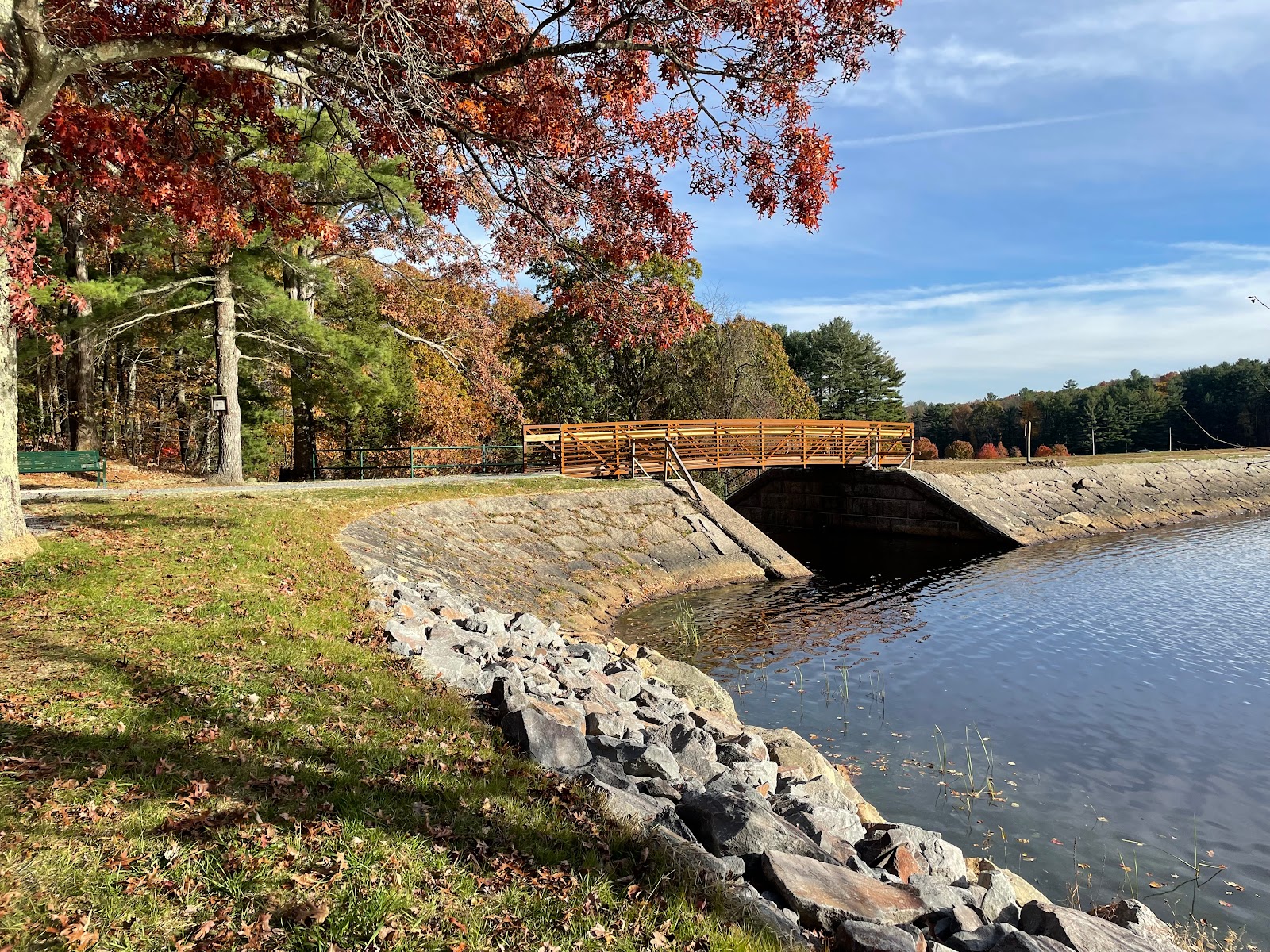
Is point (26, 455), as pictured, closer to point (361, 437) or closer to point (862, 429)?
point (361, 437)

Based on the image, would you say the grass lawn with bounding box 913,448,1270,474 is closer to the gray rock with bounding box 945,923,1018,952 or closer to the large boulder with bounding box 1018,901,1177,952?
the large boulder with bounding box 1018,901,1177,952

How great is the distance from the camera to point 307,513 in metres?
14.3

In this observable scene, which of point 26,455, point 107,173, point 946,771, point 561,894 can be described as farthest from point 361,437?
point 561,894

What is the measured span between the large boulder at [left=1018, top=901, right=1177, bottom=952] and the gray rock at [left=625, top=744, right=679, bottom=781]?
246 centimetres

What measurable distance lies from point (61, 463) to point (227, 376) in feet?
14.6

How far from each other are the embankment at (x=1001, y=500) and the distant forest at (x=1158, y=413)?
36714mm

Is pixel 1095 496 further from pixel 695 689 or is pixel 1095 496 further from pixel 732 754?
pixel 732 754

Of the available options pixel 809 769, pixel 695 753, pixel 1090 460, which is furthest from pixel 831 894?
pixel 1090 460

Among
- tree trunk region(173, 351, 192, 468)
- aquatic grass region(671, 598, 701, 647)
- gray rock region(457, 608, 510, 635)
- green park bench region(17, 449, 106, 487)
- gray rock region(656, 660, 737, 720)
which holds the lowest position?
aquatic grass region(671, 598, 701, 647)

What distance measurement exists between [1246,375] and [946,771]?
9002cm

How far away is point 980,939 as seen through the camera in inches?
169

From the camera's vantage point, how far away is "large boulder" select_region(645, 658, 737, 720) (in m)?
9.84

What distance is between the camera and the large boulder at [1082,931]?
14.3 ft

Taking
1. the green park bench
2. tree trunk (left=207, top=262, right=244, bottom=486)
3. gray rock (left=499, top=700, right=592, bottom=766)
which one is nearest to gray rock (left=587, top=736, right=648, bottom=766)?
gray rock (left=499, top=700, right=592, bottom=766)
